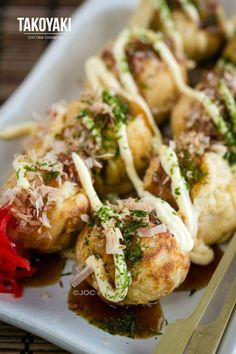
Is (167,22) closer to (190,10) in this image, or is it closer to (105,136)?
(190,10)

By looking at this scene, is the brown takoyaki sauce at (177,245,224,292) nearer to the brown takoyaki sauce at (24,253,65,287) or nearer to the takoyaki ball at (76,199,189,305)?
the takoyaki ball at (76,199,189,305)

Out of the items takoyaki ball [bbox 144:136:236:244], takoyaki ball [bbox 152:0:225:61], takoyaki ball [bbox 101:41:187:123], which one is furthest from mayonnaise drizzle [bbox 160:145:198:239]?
takoyaki ball [bbox 152:0:225:61]

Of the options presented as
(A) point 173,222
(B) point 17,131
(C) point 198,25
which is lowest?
(A) point 173,222

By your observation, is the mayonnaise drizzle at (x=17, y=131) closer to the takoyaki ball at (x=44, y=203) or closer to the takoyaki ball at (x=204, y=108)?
the takoyaki ball at (x=44, y=203)

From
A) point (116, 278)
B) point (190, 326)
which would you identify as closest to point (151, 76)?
point (116, 278)

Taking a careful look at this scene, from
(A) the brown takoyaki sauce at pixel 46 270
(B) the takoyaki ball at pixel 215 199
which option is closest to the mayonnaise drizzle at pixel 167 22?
(B) the takoyaki ball at pixel 215 199

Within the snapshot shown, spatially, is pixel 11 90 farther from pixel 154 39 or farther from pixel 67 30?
pixel 154 39
